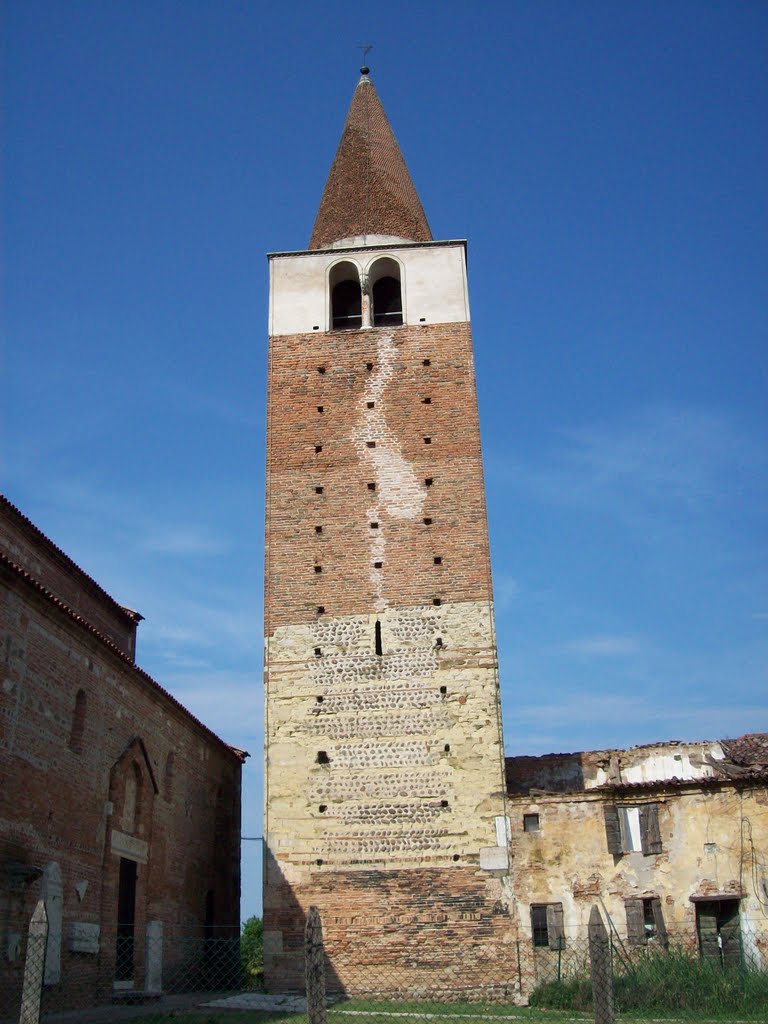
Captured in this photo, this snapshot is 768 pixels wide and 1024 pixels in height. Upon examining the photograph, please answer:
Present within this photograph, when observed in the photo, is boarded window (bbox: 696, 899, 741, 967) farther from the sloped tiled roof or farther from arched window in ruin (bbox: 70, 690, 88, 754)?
arched window in ruin (bbox: 70, 690, 88, 754)

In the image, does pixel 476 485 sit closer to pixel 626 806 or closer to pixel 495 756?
pixel 495 756

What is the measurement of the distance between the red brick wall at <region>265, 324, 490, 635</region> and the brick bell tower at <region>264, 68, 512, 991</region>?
0.03m

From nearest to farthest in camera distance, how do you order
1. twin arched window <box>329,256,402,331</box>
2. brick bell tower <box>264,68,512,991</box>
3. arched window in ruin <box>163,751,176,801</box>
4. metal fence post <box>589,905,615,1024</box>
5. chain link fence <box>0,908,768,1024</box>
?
metal fence post <box>589,905,615,1024</box>
chain link fence <box>0,908,768,1024</box>
brick bell tower <box>264,68,512,991</box>
arched window in ruin <box>163,751,176,801</box>
twin arched window <box>329,256,402,331</box>

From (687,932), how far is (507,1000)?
2.95m

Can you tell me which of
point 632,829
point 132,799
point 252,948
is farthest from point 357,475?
point 252,948

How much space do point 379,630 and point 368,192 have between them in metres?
10.9

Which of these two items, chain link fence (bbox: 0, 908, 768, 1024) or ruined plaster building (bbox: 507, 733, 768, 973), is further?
ruined plaster building (bbox: 507, 733, 768, 973)

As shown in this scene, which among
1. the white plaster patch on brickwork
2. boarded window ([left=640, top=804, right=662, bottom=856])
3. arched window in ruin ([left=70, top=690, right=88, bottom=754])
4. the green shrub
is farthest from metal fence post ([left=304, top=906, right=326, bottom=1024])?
the green shrub

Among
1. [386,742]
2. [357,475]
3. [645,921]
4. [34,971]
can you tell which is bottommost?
[645,921]

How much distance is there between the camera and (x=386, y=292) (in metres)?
21.9

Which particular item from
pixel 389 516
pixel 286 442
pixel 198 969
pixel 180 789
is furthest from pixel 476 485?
pixel 198 969

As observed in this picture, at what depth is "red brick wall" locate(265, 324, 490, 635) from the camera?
1797 centimetres

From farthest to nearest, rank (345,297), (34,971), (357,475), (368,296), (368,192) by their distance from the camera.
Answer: (368,192) → (345,297) → (368,296) → (357,475) → (34,971)

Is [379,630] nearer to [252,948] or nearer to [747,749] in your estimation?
[747,749]
